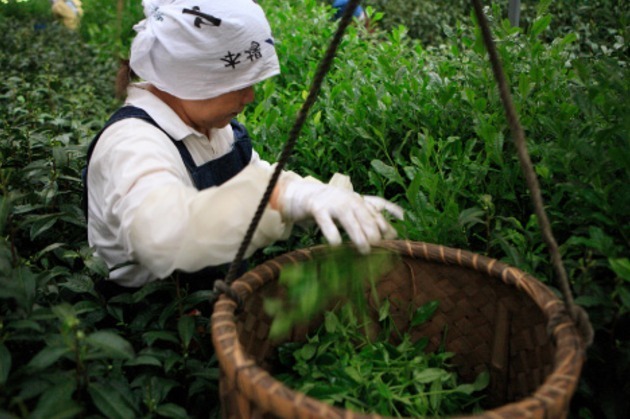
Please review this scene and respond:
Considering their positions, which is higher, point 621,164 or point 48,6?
point 621,164

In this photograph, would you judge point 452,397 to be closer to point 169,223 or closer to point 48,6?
point 169,223

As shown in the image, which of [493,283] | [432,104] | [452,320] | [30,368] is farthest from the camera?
[432,104]

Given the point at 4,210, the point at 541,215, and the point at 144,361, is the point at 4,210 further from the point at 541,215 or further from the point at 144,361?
the point at 541,215

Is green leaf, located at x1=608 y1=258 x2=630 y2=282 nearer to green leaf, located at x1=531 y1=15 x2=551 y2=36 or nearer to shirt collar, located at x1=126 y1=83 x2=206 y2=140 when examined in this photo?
green leaf, located at x1=531 y1=15 x2=551 y2=36

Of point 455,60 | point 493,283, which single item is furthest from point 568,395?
point 455,60

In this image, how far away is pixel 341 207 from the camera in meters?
1.39

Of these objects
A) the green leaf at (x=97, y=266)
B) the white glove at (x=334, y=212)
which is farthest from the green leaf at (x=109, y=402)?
the white glove at (x=334, y=212)

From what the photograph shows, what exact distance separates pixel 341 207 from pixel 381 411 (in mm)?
467

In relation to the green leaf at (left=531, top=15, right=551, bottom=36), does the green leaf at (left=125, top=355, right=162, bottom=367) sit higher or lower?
lower

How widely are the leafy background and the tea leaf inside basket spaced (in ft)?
0.66

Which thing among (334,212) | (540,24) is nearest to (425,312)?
(334,212)

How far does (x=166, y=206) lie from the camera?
1.35 m

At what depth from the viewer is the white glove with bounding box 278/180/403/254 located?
1.36 metres

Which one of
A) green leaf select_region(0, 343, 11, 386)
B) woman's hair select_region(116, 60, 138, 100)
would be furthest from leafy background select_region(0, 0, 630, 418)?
woman's hair select_region(116, 60, 138, 100)
